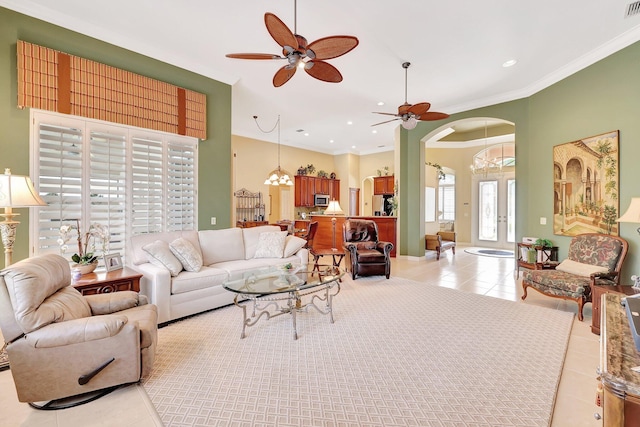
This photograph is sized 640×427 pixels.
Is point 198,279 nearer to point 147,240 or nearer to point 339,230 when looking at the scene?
point 147,240

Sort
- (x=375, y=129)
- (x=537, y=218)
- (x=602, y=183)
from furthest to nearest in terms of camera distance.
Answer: (x=375, y=129), (x=537, y=218), (x=602, y=183)

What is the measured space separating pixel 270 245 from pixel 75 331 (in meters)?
2.84

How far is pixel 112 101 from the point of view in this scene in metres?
3.81

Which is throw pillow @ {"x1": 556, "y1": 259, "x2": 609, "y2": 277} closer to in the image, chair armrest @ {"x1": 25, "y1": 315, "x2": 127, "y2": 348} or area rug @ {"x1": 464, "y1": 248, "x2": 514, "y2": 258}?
area rug @ {"x1": 464, "y1": 248, "x2": 514, "y2": 258}

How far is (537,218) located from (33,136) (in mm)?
7708

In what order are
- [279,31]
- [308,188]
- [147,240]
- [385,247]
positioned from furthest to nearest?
[308,188] → [385,247] → [147,240] → [279,31]

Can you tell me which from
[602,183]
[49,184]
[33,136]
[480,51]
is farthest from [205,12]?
[602,183]

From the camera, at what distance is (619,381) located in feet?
3.21

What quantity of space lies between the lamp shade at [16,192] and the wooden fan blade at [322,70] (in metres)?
2.87

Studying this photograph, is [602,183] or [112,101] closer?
[112,101]

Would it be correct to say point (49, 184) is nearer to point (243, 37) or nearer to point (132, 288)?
point (132, 288)

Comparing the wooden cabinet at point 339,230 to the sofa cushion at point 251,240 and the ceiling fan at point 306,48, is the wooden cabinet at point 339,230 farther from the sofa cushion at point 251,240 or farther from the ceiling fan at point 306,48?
the ceiling fan at point 306,48

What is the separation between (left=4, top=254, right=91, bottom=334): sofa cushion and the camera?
6.07ft

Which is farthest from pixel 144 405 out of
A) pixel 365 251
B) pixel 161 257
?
pixel 365 251
